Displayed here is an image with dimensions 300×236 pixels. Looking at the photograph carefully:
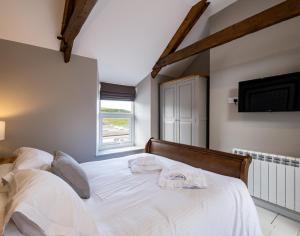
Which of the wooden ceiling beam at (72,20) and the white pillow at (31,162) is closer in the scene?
the white pillow at (31,162)

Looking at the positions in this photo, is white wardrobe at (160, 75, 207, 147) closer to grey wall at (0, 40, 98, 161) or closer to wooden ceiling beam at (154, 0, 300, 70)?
wooden ceiling beam at (154, 0, 300, 70)

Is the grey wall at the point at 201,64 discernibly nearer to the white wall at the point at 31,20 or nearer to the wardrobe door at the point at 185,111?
the wardrobe door at the point at 185,111

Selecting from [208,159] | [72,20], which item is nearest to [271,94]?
[208,159]

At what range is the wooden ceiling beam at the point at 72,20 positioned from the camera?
170cm

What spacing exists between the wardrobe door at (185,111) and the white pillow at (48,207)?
8.93 feet

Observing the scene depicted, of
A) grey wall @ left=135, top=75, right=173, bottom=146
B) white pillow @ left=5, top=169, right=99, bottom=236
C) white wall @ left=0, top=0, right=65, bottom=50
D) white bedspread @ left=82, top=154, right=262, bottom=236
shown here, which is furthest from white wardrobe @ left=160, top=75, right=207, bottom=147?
white pillow @ left=5, top=169, right=99, bottom=236

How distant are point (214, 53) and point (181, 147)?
6.38 ft

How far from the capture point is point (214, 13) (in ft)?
10.1

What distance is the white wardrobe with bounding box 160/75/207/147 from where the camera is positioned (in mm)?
3236

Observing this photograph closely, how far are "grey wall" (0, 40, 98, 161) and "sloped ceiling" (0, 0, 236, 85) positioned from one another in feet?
0.61

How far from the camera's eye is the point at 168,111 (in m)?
3.82

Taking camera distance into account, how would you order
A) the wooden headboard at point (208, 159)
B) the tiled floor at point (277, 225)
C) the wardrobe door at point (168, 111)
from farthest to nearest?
the wardrobe door at point (168, 111), the tiled floor at point (277, 225), the wooden headboard at point (208, 159)

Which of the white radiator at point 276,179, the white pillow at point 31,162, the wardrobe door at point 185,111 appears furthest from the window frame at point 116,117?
the white radiator at point 276,179

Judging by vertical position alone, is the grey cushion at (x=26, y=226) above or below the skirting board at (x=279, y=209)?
above
